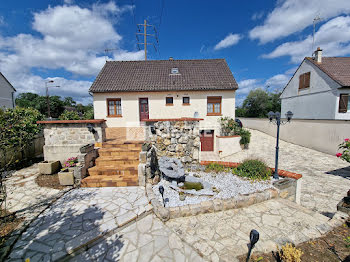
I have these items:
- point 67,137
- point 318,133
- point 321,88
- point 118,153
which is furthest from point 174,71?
point 321,88

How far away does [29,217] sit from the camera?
3.42m

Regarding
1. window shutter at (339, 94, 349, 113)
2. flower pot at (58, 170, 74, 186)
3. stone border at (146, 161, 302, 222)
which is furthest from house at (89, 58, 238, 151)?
window shutter at (339, 94, 349, 113)

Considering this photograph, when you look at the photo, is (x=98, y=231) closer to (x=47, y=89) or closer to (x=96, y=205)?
(x=96, y=205)

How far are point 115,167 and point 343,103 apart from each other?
1854 centimetres

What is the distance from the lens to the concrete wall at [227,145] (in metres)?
10.3

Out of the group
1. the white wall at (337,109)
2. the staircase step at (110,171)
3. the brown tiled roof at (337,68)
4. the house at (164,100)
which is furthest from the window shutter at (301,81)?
the staircase step at (110,171)

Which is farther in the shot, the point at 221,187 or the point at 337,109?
the point at 337,109

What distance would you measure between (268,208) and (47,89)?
23393 millimetres

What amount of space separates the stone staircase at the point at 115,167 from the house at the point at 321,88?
56.7 feet

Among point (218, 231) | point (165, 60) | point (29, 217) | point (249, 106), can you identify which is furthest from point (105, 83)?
point (249, 106)

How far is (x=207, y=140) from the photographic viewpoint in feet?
37.3

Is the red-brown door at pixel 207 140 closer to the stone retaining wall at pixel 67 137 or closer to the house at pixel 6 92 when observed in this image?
the stone retaining wall at pixel 67 137

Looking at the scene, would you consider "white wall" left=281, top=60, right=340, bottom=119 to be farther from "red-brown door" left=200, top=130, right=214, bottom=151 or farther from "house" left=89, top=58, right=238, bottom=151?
"red-brown door" left=200, top=130, right=214, bottom=151

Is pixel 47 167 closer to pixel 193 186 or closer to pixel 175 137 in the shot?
pixel 175 137
